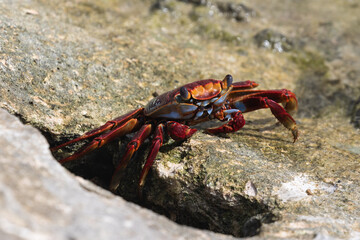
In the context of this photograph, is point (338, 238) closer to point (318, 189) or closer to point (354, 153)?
point (318, 189)

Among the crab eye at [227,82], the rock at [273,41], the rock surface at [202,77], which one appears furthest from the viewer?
A: the rock at [273,41]

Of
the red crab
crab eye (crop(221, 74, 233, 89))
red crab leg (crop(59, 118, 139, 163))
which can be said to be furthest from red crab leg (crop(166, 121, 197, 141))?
crab eye (crop(221, 74, 233, 89))

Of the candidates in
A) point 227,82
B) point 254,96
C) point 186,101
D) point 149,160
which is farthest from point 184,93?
point 254,96

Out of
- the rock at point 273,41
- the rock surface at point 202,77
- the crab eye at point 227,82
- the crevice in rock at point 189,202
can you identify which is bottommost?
the crevice in rock at point 189,202

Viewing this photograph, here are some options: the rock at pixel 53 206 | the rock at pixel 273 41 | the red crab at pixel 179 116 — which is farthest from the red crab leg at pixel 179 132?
the rock at pixel 273 41

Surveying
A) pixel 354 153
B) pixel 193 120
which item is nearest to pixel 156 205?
pixel 193 120

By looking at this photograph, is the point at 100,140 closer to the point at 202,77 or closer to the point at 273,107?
the point at 273,107

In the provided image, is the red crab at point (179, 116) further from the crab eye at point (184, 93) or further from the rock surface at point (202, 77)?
the rock surface at point (202, 77)
